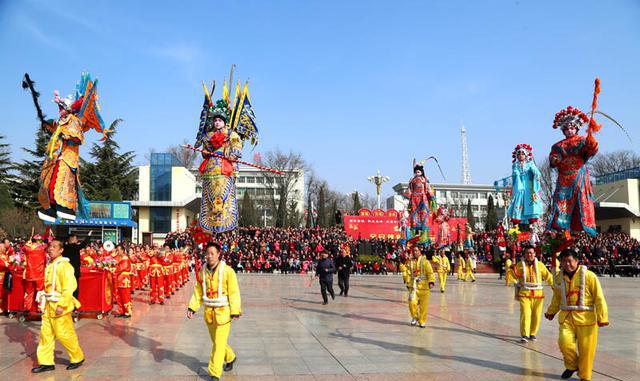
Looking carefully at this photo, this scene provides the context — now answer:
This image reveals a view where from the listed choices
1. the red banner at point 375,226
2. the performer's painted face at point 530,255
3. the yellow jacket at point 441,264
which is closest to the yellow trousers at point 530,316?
the performer's painted face at point 530,255

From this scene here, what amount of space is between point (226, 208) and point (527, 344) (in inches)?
301

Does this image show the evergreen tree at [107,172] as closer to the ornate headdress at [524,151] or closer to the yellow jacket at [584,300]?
the ornate headdress at [524,151]

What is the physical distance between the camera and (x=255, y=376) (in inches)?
257

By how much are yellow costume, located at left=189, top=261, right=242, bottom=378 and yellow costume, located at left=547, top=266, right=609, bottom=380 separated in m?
4.07

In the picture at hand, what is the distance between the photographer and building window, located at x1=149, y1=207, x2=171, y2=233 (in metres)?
40.6

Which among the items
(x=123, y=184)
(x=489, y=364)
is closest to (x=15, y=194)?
(x=123, y=184)

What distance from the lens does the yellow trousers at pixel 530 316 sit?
9.02 meters

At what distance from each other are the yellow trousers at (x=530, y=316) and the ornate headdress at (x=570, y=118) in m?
6.75

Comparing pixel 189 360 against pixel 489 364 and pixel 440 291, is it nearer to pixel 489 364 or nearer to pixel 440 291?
pixel 489 364

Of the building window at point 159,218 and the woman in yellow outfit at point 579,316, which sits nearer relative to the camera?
the woman in yellow outfit at point 579,316

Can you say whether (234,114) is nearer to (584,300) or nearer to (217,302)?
(217,302)

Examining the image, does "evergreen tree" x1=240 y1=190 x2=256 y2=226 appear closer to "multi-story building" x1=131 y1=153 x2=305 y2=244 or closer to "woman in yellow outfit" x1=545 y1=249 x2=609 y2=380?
"multi-story building" x1=131 y1=153 x2=305 y2=244

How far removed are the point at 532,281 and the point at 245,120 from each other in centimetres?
832

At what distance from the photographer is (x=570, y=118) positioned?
46.1 feet
